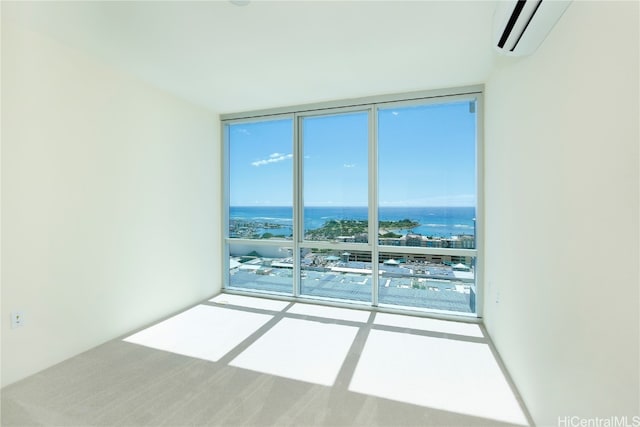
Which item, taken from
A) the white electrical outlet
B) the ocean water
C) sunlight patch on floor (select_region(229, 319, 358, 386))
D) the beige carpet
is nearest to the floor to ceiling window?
the ocean water

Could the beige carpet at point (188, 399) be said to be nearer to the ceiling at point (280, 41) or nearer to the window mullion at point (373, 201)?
the window mullion at point (373, 201)

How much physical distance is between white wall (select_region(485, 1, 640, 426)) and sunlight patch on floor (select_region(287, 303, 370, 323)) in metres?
1.55

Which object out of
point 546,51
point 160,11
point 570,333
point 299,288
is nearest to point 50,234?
point 160,11

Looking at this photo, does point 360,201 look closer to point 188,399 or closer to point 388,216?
point 388,216

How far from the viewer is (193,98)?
11.6 ft

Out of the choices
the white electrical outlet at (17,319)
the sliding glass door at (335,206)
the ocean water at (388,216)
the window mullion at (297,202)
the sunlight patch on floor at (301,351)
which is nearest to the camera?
the white electrical outlet at (17,319)

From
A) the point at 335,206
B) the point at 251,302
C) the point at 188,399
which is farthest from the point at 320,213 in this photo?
the point at 188,399

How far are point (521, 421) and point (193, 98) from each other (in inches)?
165

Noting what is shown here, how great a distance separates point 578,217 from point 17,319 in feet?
11.3

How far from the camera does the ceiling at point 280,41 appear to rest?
75.9 inches

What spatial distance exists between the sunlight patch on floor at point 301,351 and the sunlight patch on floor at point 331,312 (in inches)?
9.3

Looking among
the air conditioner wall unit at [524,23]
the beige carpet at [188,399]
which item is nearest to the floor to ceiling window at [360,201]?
the beige carpet at [188,399]

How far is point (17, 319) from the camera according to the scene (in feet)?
6.86

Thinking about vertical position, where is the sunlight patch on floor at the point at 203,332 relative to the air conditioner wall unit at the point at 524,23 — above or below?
below
